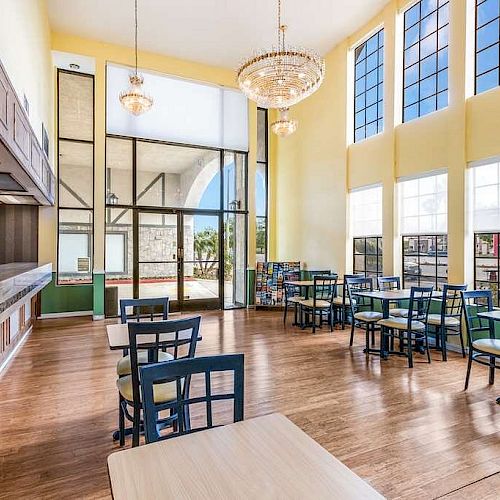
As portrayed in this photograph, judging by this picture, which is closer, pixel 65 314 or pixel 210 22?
pixel 210 22

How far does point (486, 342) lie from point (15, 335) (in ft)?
18.9

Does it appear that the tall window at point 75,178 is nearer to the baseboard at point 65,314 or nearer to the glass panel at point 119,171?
the glass panel at point 119,171

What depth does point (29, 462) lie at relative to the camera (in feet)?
8.23

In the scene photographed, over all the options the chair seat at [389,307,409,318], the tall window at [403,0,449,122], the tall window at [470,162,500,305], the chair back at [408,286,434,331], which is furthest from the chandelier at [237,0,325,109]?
the chair seat at [389,307,409,318]

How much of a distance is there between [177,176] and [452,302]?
594cm

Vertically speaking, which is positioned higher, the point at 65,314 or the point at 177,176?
the point at 177,176

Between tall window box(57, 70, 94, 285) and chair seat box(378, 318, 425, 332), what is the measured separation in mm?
5869

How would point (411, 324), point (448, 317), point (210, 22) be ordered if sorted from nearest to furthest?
point (411, 324) < point (448, 317) < point (210, 22)

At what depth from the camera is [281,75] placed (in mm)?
4176

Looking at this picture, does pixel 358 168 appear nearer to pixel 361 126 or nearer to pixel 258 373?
pixel 361 126

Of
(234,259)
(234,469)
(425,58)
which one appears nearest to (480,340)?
(234,469)

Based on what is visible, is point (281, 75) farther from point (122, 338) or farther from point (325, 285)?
point (325, 285)

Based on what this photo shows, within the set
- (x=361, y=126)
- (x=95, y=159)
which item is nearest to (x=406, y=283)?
(x=361, y=126)

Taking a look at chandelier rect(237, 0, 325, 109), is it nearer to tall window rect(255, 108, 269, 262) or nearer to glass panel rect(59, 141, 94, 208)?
glass panel rect(59, 141, 94, 208)
